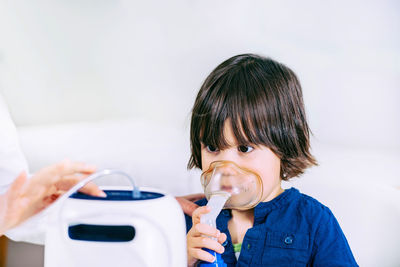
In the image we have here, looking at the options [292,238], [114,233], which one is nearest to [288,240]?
[292,238]

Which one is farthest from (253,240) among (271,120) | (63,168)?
(63,168)

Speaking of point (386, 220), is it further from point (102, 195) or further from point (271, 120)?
point (102, 195)

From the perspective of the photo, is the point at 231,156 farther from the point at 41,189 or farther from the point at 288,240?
the point at 41,189

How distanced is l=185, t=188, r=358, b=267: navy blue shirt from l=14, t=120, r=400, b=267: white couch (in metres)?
0.05

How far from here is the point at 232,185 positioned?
542 mm

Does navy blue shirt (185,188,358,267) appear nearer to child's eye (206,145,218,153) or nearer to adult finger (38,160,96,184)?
child's eye (206,145,218,153)

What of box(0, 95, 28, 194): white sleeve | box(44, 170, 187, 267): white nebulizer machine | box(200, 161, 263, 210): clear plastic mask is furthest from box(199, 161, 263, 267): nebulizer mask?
box(0, 95, 28, 194): white sleeve

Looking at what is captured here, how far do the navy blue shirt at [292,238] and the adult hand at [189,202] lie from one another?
55mm

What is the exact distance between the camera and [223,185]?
54cm

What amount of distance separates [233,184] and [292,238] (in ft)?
0.39

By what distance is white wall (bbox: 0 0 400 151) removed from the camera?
602mm

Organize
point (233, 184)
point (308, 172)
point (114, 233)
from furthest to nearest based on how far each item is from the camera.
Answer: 1. point (308, 172)
2. point (233, 184)
3. point (114, 233)

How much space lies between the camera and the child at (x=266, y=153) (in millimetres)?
565

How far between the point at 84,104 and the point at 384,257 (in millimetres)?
530
